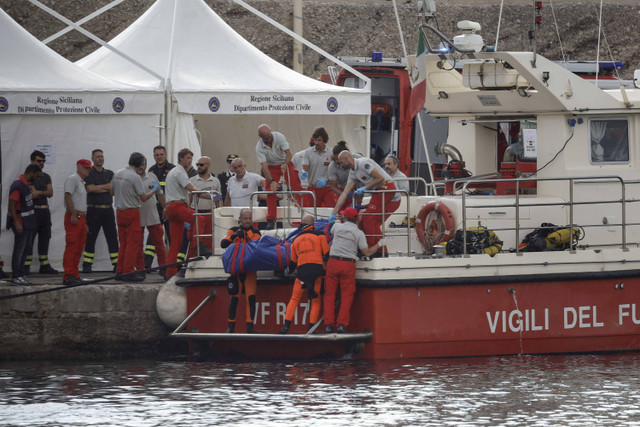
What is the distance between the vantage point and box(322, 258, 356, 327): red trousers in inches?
490

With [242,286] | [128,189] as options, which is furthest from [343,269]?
[128,189]

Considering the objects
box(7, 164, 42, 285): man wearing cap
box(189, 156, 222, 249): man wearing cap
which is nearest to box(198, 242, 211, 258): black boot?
box(189, 156, 222, 249): man wearing cap

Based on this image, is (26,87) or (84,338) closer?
(84,338)

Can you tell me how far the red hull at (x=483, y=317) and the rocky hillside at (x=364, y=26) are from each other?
25.2 metres

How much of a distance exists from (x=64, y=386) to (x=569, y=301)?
5.26 metres

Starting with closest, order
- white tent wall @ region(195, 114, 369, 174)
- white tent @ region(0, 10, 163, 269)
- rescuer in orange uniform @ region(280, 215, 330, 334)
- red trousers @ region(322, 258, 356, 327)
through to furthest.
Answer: red trousers @ region(322, 258, 356, 327) → rescuer in orange uniform @ region(280, 215, 330, 334) → white tent @ region(0, 10, 163, 269) → white tent wall @ region(195, 114, 369, 174)

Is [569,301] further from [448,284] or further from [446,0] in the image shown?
[446,0]

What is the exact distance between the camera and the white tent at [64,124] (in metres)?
15.4

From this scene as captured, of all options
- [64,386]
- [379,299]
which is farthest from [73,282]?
[379,299]

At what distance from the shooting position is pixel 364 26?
129 feet

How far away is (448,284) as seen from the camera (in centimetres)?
1259

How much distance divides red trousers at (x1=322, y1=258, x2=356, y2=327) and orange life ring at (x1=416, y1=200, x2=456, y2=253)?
117 cm

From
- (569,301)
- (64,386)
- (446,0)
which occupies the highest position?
(446,0)

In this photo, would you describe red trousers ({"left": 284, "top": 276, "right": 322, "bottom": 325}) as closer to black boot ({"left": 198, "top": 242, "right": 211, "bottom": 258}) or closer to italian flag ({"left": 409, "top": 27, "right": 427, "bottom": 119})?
black boot ({"left": 198, "top": 242, "right": 211, "bottom": 258})
